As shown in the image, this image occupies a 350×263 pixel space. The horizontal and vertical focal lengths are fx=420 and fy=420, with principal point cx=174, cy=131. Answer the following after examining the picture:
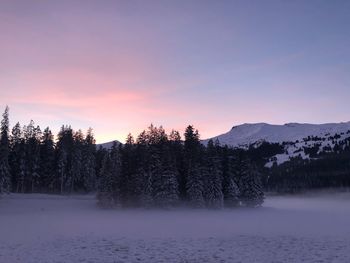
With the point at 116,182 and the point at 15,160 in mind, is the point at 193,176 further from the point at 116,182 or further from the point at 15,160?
the point at 15,160

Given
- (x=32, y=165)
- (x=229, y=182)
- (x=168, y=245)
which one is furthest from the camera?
(x=32, y=165)

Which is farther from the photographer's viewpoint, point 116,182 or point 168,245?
point 116,182

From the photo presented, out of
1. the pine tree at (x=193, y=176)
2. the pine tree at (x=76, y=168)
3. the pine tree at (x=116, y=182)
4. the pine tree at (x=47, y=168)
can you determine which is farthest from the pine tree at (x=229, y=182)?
the pine tree at (x=47, y=168)

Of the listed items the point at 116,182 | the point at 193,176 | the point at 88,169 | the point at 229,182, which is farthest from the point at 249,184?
the point at 88,169

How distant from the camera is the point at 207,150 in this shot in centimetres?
8831

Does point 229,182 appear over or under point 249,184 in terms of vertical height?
over

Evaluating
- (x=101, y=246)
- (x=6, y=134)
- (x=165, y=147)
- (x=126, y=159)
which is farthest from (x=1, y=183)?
(x=101, y=246)

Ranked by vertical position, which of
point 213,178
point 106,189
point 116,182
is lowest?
point 106,189

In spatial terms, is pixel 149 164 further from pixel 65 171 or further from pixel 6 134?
pixel 65 171

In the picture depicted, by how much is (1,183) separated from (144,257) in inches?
2646

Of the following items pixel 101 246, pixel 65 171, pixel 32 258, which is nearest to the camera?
pixel 32 258

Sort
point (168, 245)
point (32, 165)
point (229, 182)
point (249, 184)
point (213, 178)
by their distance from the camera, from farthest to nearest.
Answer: point (32, 165), point (249, 184), point (229, 182), point (213, 178), point (168, 245)

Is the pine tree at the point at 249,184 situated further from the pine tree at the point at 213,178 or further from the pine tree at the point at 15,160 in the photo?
the pine tree at the point at 15,160

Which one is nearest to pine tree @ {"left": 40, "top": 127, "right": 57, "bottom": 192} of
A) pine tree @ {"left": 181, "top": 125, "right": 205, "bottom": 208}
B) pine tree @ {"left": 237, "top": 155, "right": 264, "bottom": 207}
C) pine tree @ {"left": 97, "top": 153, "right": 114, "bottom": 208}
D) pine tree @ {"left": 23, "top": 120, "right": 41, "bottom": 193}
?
pine tree @ {"left": 23, "top": 120, "right": 41, "bottom": 193}
